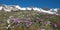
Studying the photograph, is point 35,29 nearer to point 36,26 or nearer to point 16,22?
point 36,26

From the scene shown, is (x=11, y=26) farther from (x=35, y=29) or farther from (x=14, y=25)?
(x=35, y=29)

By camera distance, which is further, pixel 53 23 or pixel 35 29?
pixel 53 23

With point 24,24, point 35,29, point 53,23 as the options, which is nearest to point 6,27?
point 24,24

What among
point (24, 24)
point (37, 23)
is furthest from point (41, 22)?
point (24, 24)

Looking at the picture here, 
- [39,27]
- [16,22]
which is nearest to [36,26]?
[39,27]

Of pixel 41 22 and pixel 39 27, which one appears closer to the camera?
pixel 39 27

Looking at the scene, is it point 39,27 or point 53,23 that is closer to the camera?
point 39,27

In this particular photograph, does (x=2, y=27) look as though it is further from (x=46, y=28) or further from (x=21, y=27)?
(x=46, y=28)
